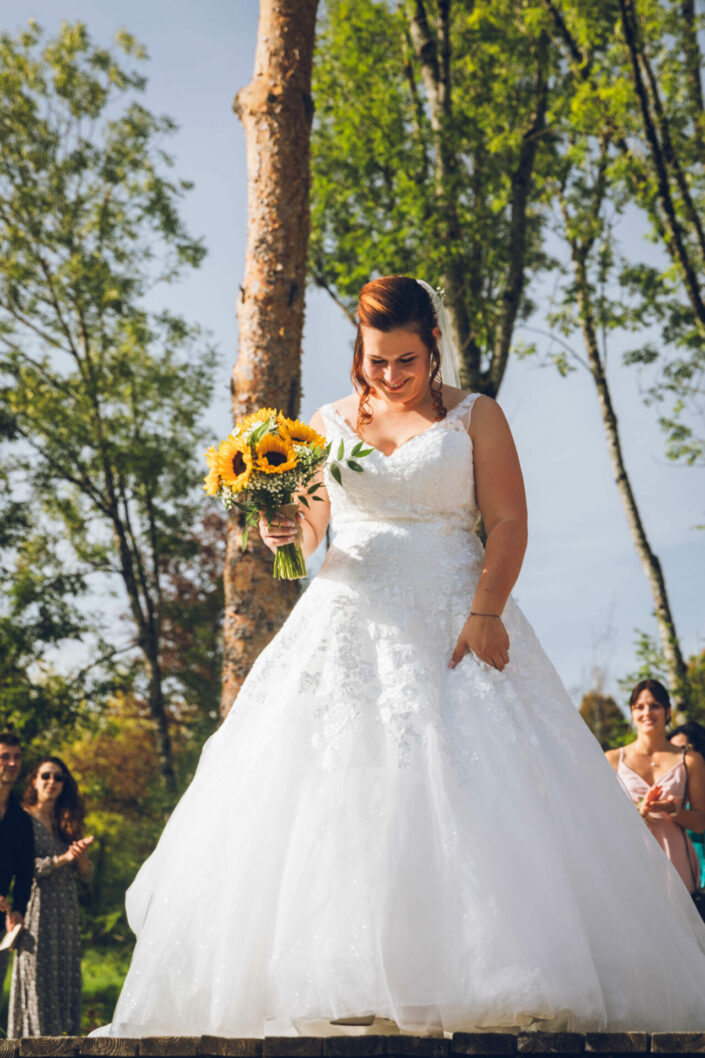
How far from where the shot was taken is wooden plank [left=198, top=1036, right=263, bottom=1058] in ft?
7.73

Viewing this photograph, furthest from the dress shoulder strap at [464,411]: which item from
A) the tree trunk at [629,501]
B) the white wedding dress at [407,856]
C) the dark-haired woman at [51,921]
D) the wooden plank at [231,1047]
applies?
the tree trunk at [629,501]

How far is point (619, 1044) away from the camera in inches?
92.0

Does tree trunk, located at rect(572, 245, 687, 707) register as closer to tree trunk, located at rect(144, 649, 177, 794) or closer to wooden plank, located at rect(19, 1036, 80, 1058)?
tree trunk, located at rect(144, 649, 177, 794)

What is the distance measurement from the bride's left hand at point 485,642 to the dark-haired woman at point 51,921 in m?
4.50

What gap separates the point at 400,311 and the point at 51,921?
590 cm

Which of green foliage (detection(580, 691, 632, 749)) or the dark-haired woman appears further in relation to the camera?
green foliage (detection(580, 691, 632, 749))

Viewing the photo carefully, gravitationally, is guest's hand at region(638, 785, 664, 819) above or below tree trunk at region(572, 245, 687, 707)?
below

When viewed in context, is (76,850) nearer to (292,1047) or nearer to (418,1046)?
(292,1047)

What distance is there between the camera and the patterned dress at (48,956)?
23.2ft

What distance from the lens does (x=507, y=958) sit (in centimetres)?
237

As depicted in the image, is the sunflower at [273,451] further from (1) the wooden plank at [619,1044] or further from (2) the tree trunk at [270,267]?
(2) the tree trunk at [270,267]

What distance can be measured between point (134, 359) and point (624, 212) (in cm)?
894

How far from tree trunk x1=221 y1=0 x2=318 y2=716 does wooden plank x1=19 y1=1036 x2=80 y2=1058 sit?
370 cm

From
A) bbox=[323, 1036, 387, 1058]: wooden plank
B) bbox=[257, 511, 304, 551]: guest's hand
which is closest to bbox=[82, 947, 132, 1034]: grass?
bbox=[257, 511, 304, 551]: guest's hand
